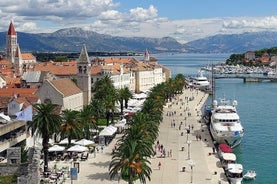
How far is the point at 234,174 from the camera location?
176 feet

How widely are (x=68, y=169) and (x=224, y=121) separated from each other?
31.8m

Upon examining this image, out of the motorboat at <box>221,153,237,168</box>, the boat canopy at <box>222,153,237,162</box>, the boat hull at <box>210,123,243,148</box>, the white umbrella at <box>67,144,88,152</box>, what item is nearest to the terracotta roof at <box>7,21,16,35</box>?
Answer: the boat hull at <box>210,123,243,148</box>

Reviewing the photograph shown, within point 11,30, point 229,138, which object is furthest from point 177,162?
point 11,30

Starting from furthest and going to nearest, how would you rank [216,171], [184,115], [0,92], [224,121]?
[184,115] → [0,92] → [224,121] → [216,171]

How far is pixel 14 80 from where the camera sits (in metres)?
115

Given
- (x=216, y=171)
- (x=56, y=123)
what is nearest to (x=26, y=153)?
(x=56, y=123)

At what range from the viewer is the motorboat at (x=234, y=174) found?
2081 inches

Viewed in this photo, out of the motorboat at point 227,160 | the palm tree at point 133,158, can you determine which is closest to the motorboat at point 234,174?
the motorboat at point 227,160

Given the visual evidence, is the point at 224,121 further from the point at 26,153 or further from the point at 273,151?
the point at 26,153

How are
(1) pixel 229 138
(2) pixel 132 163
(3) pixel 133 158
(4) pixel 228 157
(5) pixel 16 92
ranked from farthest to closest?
(5) pixel 16 92 → (1) pixel 229 138 → (4) pixel 228 157 → (3) pixel 133 158 → (2) pixel 132 163

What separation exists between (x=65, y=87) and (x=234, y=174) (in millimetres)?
40649

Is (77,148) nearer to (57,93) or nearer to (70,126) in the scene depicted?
(70,126)

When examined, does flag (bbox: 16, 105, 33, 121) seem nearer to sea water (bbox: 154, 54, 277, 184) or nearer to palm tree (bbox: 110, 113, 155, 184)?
palm tree (bbox: 110, 113, 155, 184)

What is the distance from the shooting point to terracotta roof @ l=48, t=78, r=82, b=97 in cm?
8224
